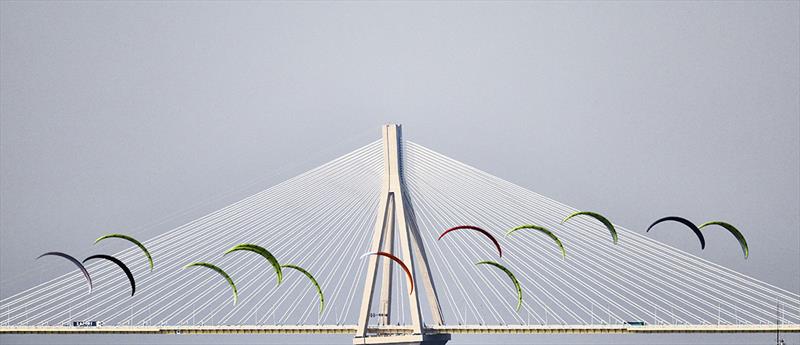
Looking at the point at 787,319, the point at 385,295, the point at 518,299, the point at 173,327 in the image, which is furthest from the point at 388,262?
the point at 787,319

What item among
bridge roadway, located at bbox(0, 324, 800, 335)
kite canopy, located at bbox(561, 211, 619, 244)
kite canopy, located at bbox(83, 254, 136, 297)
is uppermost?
kite canopy, located at bbox(561, 211, 619, 244)

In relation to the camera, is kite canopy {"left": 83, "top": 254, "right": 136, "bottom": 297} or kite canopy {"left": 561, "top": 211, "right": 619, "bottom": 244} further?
kite canopy {"left": 83, "top": 254, "right": 136, "bottom": 297}

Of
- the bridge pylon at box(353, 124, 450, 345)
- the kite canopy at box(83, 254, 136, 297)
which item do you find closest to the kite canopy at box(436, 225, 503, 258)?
the bridge pylon at box(353, 124, 450, 345)

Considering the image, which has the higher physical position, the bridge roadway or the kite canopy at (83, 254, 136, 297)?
the kite canopy at (83, 254, 136, 297)

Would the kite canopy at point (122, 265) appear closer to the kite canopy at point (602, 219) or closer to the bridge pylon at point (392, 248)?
the bridge pylon at point (392, 248)

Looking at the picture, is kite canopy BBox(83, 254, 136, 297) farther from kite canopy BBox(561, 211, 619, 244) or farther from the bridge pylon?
kite canopy BBox(561, 211, 619, 244)

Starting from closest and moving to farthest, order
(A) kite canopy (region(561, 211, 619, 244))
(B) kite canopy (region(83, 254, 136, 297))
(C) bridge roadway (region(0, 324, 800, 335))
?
(A) kite canopy (region(561, 211, 619, 244)) < (B) kite canopy (region(83, 254, 136, 297)) < (C) bridge roadway (region(0, 324, 800, 335))
